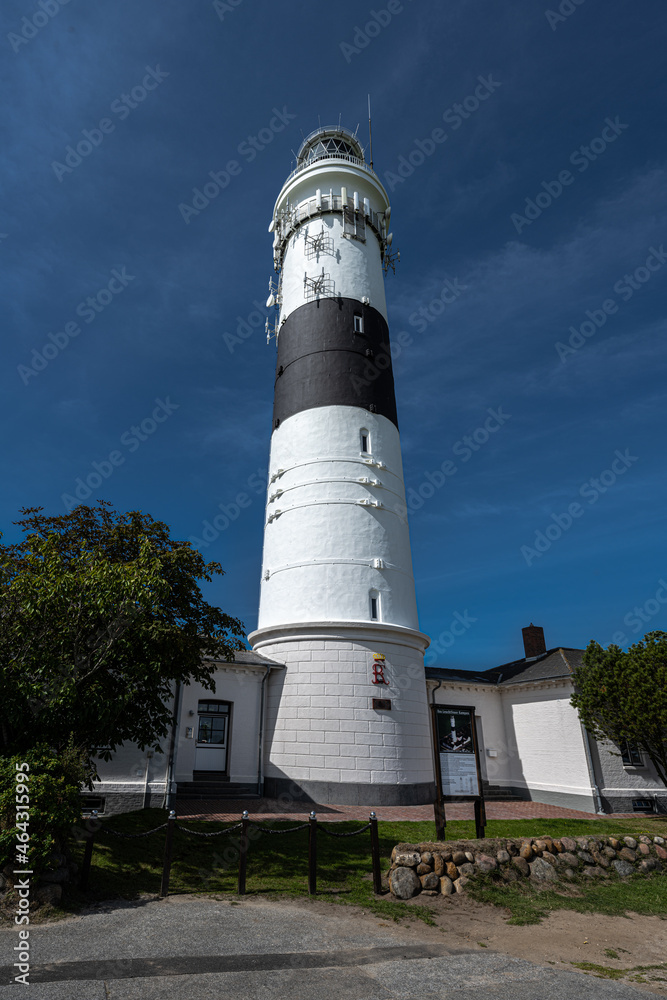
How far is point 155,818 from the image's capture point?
13.4m

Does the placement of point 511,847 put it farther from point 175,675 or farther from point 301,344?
point 301,344

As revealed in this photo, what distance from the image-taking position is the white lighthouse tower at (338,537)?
1816 centimetres

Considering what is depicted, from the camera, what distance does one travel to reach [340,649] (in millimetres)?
18984

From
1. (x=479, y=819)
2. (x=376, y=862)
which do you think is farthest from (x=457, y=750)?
(x=376, y=862)

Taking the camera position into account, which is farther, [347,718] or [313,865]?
[347,718]

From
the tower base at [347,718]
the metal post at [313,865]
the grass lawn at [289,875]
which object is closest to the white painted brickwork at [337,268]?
the tower base at [347,718]

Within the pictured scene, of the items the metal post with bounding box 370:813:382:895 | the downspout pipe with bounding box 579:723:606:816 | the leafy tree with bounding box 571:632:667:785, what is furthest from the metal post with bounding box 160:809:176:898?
the downspout pipe with bounding box 579:723:606:816

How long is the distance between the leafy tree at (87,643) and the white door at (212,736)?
26.1 ft

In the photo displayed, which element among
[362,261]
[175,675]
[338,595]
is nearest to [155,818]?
[175,675]

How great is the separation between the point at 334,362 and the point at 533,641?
16434mm

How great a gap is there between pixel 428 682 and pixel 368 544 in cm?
657

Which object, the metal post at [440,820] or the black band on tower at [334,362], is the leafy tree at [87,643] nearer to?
the metal post at [440,820]

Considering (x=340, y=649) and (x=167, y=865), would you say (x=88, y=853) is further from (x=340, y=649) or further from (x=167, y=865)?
(x=340, y=649)

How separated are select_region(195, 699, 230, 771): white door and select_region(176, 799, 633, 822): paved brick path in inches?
57.2
